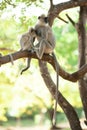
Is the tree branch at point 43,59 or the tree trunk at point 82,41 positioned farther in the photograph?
the tree trunk at point 82,41

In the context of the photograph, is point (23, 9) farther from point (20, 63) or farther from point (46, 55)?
point (46, 55)

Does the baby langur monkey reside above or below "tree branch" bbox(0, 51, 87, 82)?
above

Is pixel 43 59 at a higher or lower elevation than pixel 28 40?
lower

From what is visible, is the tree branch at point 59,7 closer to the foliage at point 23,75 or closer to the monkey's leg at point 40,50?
the foliage at point 23,75

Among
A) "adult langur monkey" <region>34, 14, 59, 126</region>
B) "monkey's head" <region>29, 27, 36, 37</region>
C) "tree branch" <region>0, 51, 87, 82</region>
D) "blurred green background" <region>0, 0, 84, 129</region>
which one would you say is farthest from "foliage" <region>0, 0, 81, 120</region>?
"tree branch" <region>0, 51, 87, 82</region>

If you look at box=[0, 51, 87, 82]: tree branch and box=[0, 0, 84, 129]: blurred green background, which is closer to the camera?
box=[0, 51, 87, 82]: tree branch

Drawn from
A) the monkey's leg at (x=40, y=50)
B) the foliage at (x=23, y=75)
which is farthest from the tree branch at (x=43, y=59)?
the foliage at (x=23, y=75)

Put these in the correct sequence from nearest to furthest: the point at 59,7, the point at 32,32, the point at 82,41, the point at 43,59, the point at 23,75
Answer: the point at 32,32
the point at 43,59
the point at 59,7
the point at 82,41
the point at 23,75

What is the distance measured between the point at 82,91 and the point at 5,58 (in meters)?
4.34

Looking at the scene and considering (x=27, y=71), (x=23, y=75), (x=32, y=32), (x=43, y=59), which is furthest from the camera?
(x=23, y=75)

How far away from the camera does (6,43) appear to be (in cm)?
1875

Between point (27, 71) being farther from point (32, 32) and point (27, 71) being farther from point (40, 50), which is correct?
point (40, 50)

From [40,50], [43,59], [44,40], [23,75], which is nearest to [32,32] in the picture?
[44,40]

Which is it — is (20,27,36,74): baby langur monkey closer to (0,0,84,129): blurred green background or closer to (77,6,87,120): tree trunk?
(0,0,84,129): blurred green background
